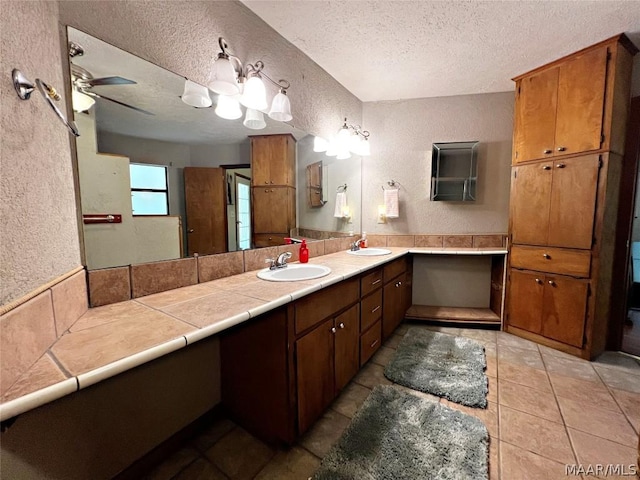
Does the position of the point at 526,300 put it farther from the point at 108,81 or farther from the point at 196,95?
the point at 108,81

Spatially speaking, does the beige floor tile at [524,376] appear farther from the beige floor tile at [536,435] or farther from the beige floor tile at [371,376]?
the beige floor tile at [371,376]

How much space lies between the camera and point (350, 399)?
163 centimetres

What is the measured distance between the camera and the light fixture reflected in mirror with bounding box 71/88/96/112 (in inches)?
37.8

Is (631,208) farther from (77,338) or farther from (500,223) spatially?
(77,338)

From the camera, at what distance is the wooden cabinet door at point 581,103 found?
188cm

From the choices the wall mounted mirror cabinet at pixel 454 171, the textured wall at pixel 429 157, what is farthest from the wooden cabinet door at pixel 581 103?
the wall mounted mirror cabinet at pixel 454 171

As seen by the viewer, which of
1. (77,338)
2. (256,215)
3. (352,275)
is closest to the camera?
(77,338)

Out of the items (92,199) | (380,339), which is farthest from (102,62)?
(380,339)

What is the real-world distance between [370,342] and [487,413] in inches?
30.2

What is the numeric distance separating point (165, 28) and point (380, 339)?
2.29 metres

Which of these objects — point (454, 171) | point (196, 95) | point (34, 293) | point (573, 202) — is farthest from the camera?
point (454, 171)

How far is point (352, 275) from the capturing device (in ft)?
5.22

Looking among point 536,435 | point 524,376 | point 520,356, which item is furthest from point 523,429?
point 520,356

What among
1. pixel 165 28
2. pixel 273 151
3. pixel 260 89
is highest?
pixel 165 28
